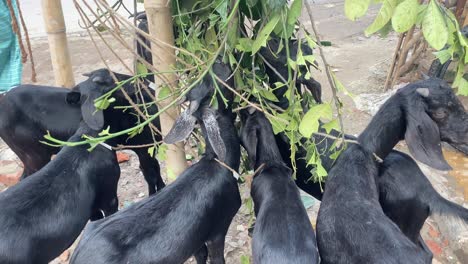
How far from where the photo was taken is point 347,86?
6.77 metres

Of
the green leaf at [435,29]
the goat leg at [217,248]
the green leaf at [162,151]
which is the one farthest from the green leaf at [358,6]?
the goat leg at [217,248]

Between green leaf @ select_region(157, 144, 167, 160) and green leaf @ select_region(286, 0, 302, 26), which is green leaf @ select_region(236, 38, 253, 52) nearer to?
green leaf @ select_region(286, 0, 302, 26)

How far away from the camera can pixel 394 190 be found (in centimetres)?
317

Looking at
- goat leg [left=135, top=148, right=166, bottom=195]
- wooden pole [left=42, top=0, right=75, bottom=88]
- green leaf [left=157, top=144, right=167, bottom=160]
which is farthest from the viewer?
goat leg [left=135, top=148, right=166, bottom=195]

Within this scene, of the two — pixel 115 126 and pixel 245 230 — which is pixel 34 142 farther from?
pixel 245 230

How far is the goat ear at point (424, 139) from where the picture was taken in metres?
2.91

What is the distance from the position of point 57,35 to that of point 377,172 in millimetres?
2828

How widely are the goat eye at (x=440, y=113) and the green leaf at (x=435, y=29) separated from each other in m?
1.52

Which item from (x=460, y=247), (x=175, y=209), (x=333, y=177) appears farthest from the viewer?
(x=460, y=247)

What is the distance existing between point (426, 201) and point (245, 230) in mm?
1594

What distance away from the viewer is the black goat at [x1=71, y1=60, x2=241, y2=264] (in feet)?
8.46

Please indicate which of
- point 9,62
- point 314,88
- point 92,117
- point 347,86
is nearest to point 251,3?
point 314,88

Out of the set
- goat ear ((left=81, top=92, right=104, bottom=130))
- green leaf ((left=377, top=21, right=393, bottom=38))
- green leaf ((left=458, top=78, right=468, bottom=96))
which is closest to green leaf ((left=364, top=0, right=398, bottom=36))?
green leaf ((left=377, top=21, right=393, bottom=38))

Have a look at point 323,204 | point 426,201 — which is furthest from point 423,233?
point 323,204
